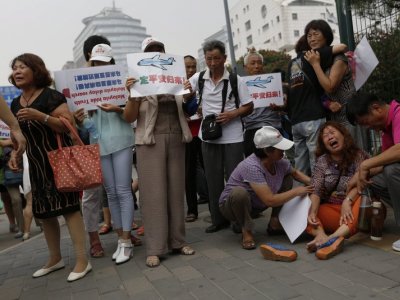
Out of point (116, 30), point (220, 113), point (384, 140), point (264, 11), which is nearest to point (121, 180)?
point (220, 113)

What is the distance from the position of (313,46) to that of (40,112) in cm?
264

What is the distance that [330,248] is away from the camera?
10.4ft

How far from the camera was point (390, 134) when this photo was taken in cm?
337

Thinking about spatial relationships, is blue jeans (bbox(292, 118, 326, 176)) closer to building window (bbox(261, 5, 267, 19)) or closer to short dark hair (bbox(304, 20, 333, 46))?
short dark hair (bbox(304, 20, 333, 46))

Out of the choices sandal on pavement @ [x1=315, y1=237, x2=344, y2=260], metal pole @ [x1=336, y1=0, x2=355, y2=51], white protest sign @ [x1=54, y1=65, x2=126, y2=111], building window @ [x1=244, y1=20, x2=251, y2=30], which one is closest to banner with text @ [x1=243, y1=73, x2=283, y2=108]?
metal pole @ [x1=336, y1=0, x2=355, y2=51]

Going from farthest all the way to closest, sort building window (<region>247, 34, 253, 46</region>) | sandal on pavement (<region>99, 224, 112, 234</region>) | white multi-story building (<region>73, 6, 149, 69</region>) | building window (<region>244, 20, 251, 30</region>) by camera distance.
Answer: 1. white multi-story building (<region>73, 6, 149, 69</region>)
2. building window (<region>247, 34, 253, 46</region>)
3. building window (<region>244, 20, 251, 30</region>)
4. sandal on pavement (<region>99, 224, 112, 234</region>)

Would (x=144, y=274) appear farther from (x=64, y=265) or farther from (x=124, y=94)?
(x=124, y=94)

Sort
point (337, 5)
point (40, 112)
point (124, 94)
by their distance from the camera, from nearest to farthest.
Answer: point (40, 112) < point (124, 94) < point (337, 5)

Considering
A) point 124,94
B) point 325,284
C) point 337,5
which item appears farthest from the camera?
point 337,5

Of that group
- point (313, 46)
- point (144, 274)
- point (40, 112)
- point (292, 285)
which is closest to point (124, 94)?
point (40, 112)

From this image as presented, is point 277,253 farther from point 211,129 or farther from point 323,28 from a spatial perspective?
point 323,28

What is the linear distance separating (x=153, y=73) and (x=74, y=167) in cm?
101

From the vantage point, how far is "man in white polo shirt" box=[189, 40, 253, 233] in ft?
13.5

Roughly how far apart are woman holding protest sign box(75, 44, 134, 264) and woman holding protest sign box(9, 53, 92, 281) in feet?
1.18
